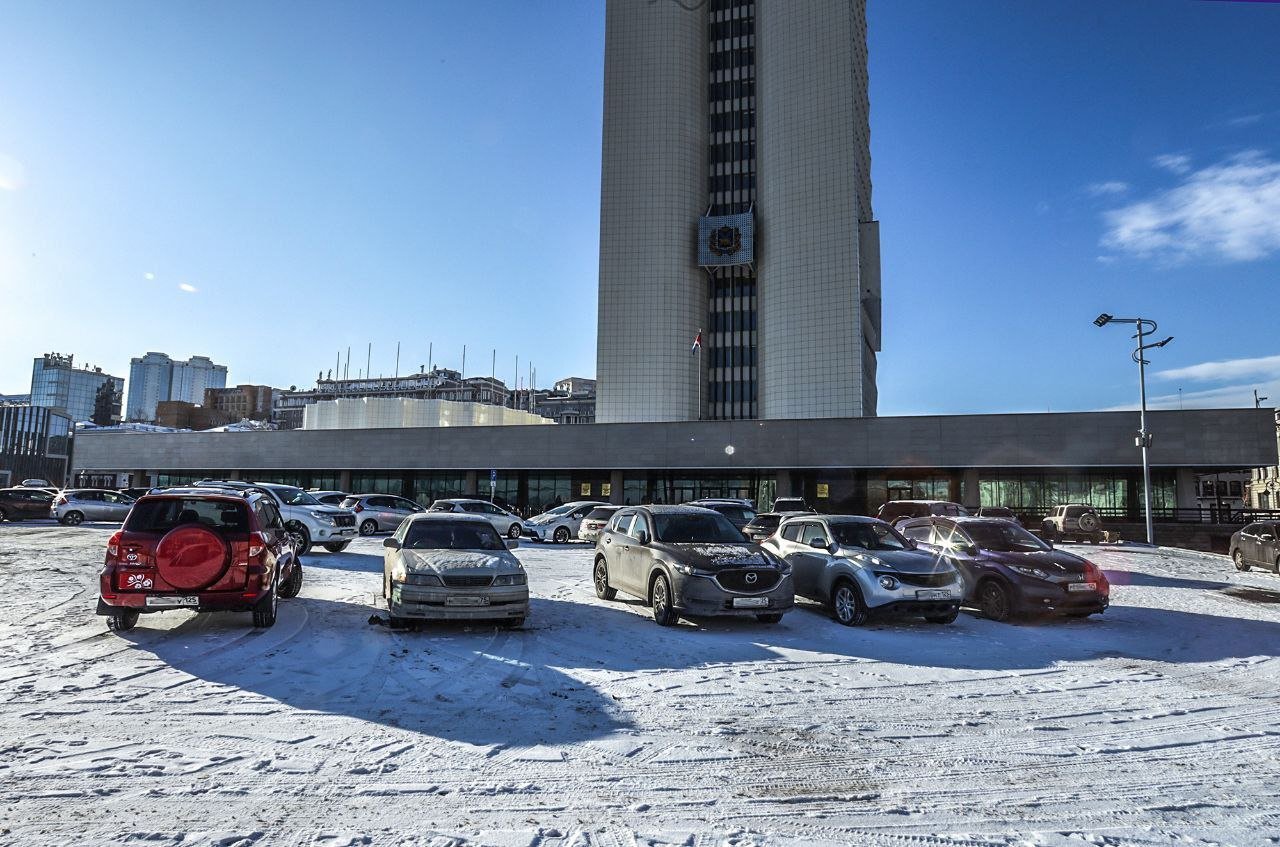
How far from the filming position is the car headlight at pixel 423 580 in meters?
9.48

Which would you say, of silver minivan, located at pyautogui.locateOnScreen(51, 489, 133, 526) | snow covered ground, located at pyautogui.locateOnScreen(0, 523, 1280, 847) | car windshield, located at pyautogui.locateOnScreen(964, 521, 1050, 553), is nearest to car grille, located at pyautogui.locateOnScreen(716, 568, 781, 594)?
snow covered ground, located at pyautogui.locateOnScreen(0, 523, 1280, 847)

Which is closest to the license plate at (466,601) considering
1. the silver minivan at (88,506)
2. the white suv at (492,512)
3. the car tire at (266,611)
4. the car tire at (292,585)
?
the car tire at (266,611)

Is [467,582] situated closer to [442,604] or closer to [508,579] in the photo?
[442,604]

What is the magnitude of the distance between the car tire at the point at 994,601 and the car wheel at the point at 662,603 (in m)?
5.26

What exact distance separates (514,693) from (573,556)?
49.1ft

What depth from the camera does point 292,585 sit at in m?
12.3

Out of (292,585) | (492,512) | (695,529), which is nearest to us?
(695,529)

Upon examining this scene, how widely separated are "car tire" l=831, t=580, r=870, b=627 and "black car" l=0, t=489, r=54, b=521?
3733cm

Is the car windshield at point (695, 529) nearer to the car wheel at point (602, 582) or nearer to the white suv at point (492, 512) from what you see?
the car wheel at point (602, 582)

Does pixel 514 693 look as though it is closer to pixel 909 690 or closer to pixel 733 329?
pixel 909 690

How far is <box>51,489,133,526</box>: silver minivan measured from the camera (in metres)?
33.2

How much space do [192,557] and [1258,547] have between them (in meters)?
23.8

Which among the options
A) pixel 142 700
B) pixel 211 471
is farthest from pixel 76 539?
pixel 211 471

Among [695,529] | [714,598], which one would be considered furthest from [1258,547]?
[714,598]
